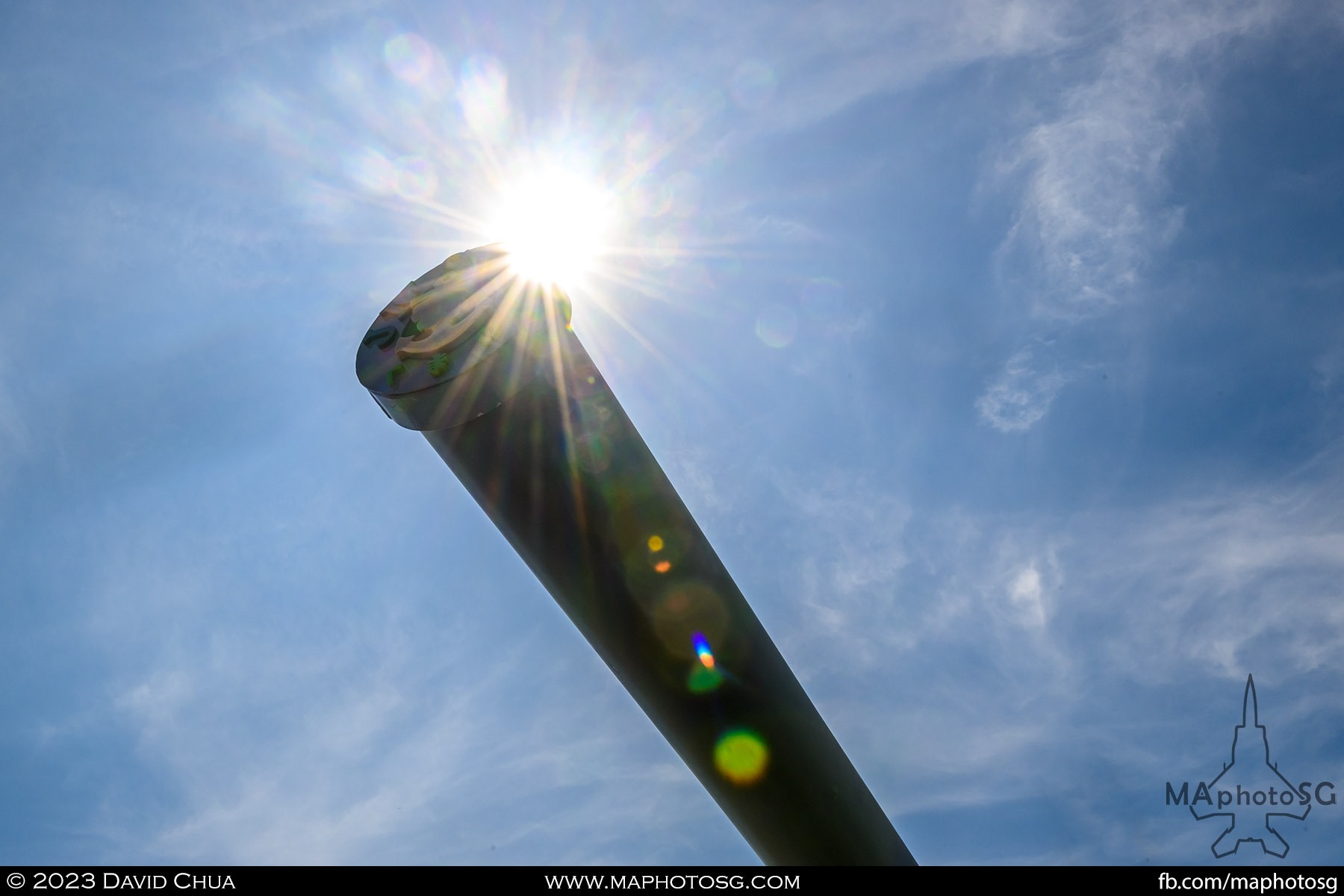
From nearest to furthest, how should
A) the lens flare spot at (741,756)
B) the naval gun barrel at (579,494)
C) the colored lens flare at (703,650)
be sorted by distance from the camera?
the naval gun barrel at (579,494), the colored lens flare at (703,650), the lens flare spot at (741,756)

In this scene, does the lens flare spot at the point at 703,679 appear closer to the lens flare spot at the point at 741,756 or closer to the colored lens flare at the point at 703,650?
the colored lens flare at the point at 703,650

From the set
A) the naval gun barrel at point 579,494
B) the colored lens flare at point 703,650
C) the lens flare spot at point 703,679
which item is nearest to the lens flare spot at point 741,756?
the naval gun barrel at point 579,494

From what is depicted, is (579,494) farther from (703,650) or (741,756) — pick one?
(741,756)

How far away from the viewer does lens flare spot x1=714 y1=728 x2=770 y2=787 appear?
143 inches

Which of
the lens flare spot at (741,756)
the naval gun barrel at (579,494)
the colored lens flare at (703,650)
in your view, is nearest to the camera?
the naval gun barrel at (579,494)

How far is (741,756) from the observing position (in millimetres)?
3742

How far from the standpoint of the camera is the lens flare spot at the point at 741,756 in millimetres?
3627

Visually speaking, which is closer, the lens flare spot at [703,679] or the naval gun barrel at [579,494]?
the naval gun barrel at [579,494]

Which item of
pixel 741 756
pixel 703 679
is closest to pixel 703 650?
pixel 703 679

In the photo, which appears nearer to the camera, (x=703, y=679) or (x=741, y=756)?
(x=703, y=679)

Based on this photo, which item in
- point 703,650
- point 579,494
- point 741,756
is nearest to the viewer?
point 579,494

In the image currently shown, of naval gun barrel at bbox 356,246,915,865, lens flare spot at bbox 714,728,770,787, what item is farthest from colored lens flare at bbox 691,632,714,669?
lens flare spot at bbox 714,728,770,787
